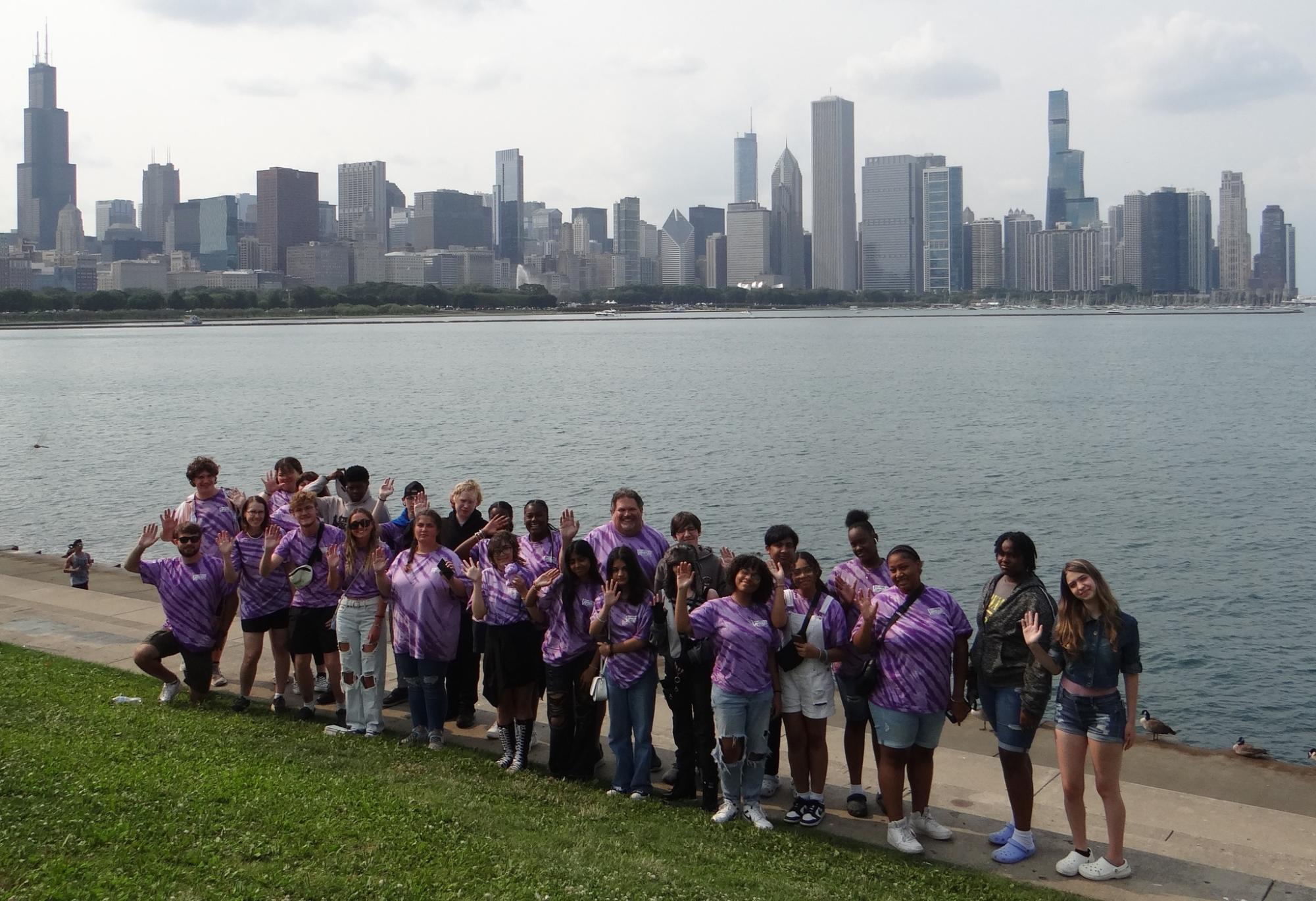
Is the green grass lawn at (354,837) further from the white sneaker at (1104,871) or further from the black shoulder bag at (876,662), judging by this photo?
the black shoulder bag at (876,662)

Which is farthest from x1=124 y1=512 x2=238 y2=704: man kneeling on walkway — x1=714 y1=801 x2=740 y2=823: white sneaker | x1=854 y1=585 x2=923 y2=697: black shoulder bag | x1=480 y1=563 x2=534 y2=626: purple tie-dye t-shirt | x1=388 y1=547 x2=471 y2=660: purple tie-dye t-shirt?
x1=854 y1=585 x2=923 y2=697: black shoulder bag

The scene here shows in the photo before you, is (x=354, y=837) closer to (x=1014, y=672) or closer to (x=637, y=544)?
(x=637, y=544)

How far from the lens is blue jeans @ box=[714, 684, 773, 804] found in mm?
8055

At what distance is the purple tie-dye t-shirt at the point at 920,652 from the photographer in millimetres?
7773

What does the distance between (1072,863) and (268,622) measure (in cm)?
640

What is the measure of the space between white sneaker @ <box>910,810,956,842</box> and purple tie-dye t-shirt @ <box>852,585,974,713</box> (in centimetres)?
70

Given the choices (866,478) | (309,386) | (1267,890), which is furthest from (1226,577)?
(309,386)

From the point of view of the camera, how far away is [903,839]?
7750mm

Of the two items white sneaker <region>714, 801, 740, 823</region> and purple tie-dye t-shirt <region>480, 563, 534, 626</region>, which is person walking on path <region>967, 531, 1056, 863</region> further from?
purple tie-dye t-shirt <region>480, 563, 534, 626</region>

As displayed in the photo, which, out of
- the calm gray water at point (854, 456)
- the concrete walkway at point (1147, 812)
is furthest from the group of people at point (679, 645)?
the calm gray water at point (854, 456)

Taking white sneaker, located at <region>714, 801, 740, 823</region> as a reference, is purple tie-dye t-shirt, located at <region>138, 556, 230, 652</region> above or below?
above

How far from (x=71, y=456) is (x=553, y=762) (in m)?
43.3

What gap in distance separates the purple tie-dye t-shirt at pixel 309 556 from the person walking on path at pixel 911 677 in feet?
14.2

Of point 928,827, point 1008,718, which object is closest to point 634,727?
point 928,827
